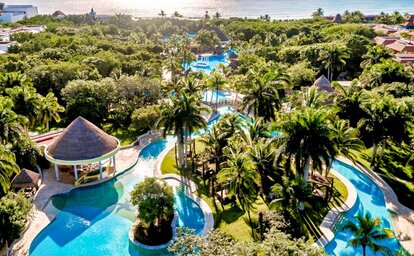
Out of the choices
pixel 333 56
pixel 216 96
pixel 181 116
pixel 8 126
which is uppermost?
pixel 333 56

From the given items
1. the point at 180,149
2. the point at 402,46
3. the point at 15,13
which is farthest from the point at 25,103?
the point at 15,13

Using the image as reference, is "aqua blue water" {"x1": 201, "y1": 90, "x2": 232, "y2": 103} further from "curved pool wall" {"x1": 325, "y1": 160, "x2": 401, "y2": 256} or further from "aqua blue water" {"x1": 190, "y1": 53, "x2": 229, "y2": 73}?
"curved pool wall" {"x1": 325, "y1": 160, "x2": 401, "y2": 256}

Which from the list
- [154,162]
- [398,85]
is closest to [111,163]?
[154,162]

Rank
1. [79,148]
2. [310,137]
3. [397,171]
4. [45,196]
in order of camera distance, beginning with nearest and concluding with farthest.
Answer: [310,137] → [45,196] → [79,148] → [397,171]

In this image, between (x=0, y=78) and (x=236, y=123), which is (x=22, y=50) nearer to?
(x=0, y=78)

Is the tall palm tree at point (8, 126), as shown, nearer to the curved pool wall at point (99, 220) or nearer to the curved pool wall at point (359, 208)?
the curved pool wall at point (99, 220)

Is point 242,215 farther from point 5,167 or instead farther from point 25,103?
point 25,103
